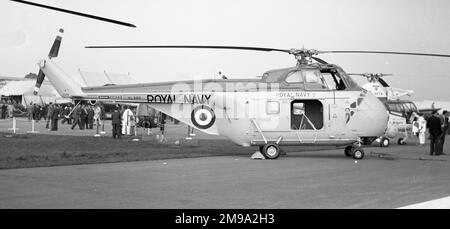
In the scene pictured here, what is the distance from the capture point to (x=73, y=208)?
7699mm

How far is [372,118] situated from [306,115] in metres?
2.09

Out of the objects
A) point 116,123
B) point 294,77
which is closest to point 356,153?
point 294,77

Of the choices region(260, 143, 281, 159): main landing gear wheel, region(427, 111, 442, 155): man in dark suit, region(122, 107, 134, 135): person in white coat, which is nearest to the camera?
region(260, 143, 281, 159): main landing gear wheel

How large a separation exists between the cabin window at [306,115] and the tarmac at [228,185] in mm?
2305

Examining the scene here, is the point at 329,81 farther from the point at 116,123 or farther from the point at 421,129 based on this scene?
the point at 116,123

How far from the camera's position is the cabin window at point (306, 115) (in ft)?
56.9

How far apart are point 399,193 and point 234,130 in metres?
8.09

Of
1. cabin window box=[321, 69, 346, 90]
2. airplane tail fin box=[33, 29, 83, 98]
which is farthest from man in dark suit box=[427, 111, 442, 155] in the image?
airplane tail fin box=[33, 29, 83, 98]

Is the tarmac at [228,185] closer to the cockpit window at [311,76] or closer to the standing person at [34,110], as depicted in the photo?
the cockpit window at [311,76]

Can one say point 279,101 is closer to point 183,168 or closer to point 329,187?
point 183,168

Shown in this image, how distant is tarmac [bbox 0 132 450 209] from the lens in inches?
328

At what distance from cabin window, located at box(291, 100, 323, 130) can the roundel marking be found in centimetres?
266

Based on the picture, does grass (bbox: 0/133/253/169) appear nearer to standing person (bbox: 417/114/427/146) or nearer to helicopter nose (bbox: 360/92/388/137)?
helicopter nose (bbox: 360/92/388/137)
